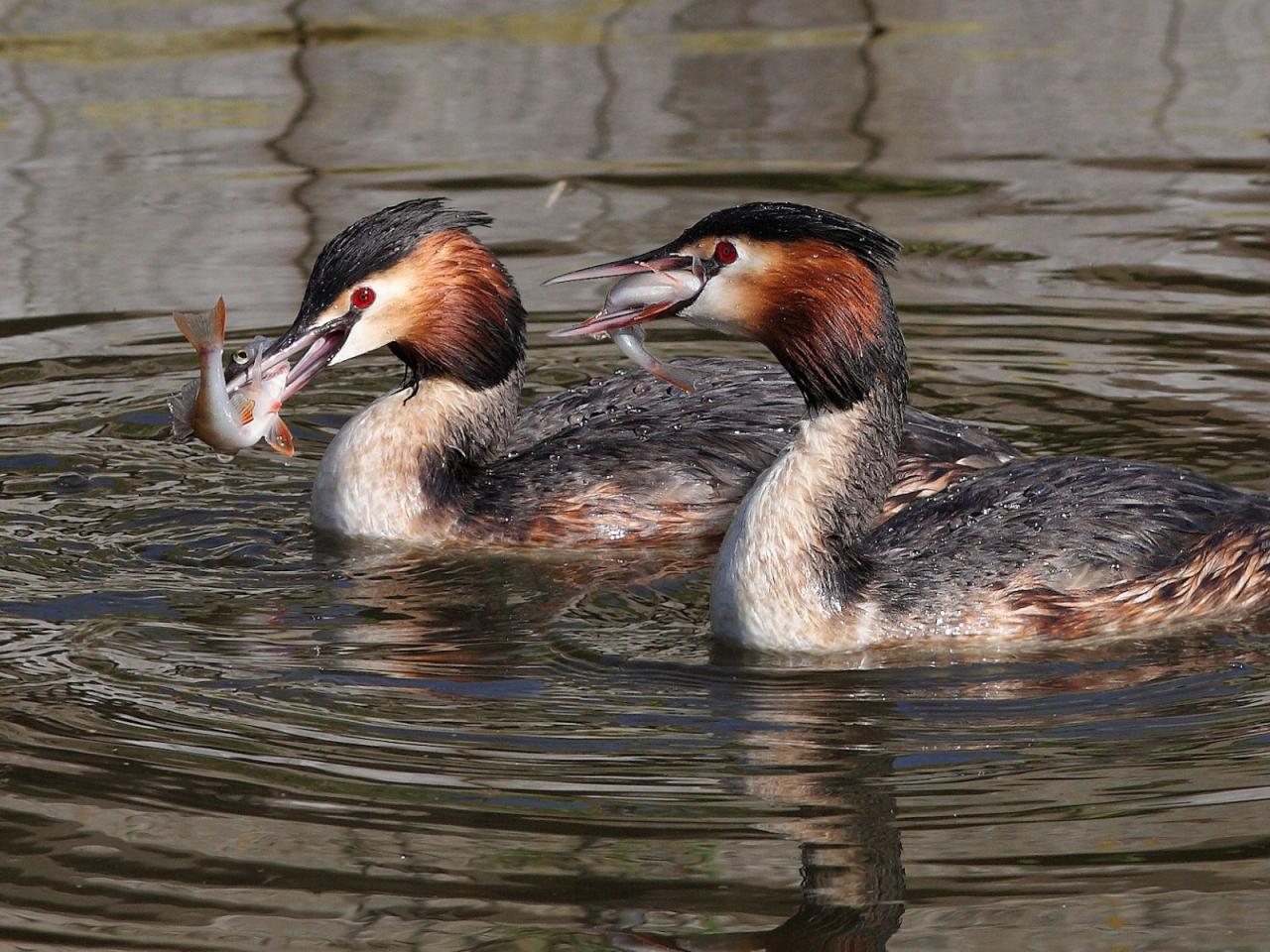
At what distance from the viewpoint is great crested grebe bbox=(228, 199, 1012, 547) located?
307 inches

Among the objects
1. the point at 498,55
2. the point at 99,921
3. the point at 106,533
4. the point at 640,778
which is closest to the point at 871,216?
the point at 498,55

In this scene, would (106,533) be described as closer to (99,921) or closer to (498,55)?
(99,921)

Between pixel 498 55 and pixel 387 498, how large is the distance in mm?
6970

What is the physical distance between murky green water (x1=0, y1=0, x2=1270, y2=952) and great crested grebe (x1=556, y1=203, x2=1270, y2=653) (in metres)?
0.17

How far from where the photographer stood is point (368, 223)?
7.79 meters

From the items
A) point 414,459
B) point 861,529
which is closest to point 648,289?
point 861,529

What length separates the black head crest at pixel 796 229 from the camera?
6492 millimetres

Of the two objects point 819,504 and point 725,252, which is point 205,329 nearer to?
point 725,252

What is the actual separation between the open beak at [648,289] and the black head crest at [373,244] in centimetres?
128

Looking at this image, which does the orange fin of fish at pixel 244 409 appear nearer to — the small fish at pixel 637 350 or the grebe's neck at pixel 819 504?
the small fish at pixel 637 350

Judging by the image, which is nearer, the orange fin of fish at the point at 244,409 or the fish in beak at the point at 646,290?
the fish in beak at the point at 646,290

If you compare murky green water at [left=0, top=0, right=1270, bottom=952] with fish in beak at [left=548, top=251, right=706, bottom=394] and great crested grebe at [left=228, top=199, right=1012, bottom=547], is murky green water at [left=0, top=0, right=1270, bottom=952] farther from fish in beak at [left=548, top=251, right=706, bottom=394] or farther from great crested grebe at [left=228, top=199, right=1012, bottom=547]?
fish in beak at [left=548, top=251, right=706, bottom=394]

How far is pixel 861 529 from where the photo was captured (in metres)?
6.70

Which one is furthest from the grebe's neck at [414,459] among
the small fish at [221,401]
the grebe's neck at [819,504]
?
the grebe's neck at [819,504]
